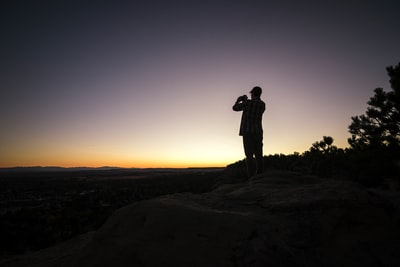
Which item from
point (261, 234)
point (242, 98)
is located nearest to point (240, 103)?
point (242, 98)

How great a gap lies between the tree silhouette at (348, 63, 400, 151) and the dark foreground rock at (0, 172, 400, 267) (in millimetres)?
8073

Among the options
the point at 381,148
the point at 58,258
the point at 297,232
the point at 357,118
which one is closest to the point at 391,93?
the point at 357,118

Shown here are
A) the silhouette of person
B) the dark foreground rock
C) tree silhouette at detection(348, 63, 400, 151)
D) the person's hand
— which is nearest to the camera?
the dark foreground rock

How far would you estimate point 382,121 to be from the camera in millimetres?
9133

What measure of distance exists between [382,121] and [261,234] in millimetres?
9991

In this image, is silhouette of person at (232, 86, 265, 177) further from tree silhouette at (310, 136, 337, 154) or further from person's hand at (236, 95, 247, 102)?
tree silhouette at (310, 136, 337, 154)

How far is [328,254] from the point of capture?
1.71 m

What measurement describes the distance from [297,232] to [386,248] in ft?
2.37

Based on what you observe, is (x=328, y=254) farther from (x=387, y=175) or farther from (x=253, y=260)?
(x=387, y=175)

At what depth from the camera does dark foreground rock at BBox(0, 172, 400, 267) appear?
1.58 metres

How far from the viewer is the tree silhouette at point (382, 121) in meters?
8.69

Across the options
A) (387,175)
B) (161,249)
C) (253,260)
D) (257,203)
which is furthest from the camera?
(387,175)

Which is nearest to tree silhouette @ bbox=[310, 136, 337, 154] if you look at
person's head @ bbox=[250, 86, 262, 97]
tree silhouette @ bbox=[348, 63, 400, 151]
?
tree silhouette @ bbox=[348, 63, 400, 151]

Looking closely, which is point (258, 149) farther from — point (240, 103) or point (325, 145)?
point (325, 145)
